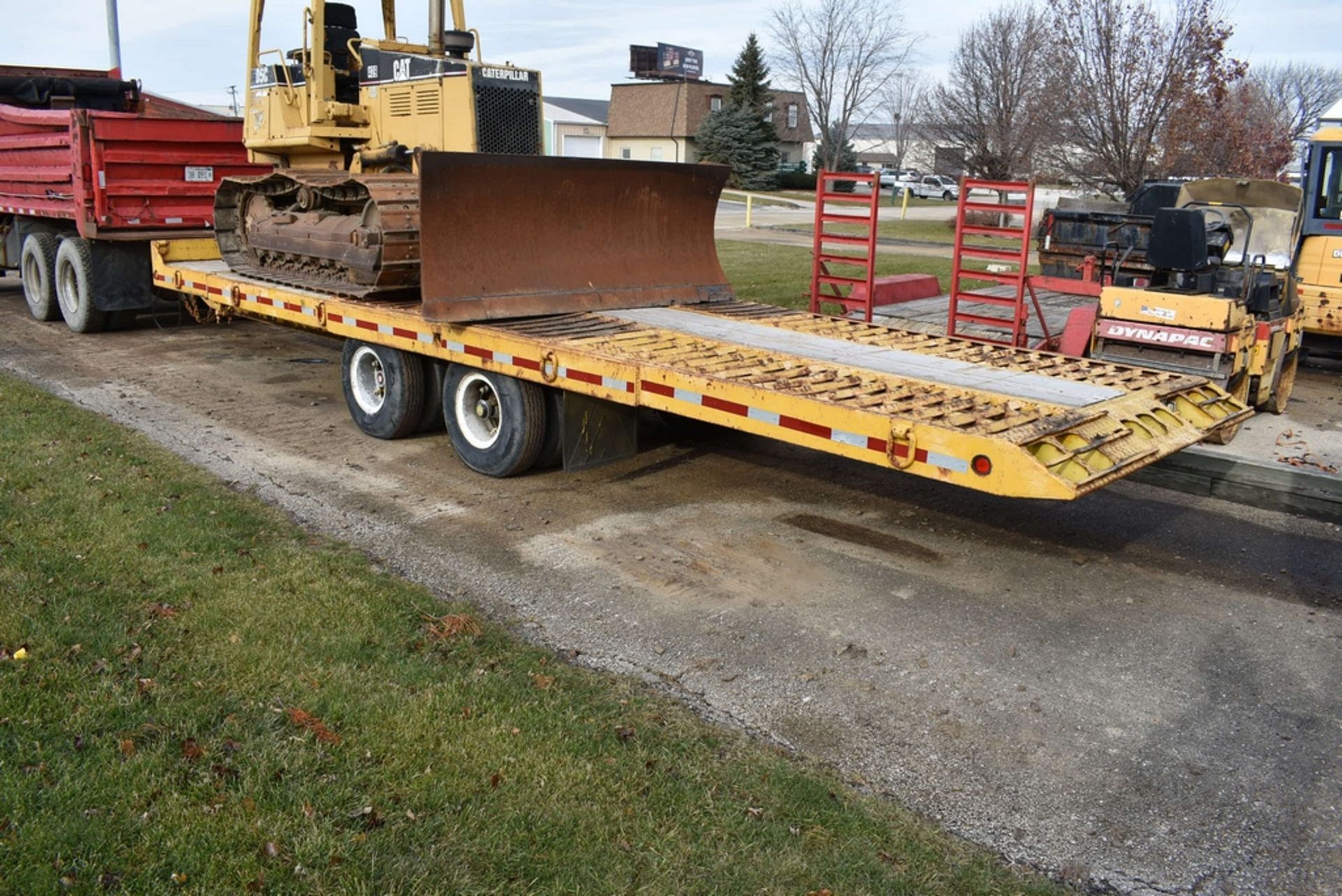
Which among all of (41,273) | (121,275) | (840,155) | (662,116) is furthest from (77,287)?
(662,116)

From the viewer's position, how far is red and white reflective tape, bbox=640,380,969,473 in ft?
16.5

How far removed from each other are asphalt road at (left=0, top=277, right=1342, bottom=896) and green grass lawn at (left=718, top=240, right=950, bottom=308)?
6.92 meters

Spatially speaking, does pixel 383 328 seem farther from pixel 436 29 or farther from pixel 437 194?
pixel 436 29

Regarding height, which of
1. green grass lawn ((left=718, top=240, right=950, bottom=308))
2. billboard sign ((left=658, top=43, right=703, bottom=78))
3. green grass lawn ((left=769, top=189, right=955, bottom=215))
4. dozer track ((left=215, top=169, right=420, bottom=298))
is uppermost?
billboard sign ((left=658, top=43, right=703, bottom=78))

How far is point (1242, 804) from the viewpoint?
13.3 ft

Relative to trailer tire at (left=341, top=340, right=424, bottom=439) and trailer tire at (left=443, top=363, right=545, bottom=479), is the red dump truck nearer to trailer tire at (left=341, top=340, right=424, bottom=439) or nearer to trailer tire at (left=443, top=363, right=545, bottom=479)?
trailer tire at (left=341, top=340, right=424, bottom=439)

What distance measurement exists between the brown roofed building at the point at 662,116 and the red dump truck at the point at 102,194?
45.5 m

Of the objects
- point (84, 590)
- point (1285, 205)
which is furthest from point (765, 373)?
point (1285, 205)

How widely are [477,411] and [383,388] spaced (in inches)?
39.6

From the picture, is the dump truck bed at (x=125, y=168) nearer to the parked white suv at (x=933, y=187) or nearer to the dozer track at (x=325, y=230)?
the dozer track at (x=325, y=230)

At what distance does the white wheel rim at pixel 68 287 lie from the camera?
12383 millimetres

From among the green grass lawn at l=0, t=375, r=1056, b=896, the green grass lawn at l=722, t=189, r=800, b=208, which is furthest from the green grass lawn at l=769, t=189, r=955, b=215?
the green grass lawn at l=0, t=375, r=1056, b=896

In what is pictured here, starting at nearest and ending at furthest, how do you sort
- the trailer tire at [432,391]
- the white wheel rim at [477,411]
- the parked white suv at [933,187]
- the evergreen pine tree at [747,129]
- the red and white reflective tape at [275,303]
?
the white wheel rim at [477,411] < the trailer tire at [432,391] < the red and white reflective tape at [275,303] < the evergreen pine tree at [747,129] < the parked white suv at [933,187]

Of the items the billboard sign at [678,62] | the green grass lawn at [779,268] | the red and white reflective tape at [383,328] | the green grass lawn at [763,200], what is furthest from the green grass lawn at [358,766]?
the billboard sign at [678,62]
